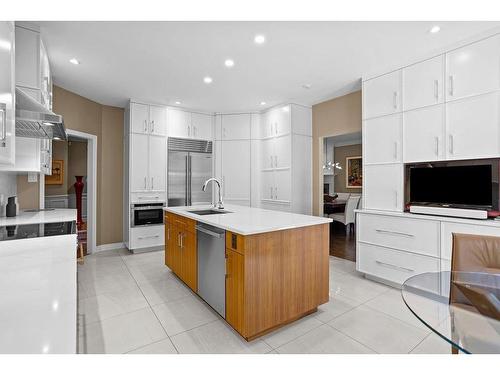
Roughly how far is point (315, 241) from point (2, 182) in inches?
123

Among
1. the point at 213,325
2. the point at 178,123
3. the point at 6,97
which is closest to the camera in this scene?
the point at 6,97

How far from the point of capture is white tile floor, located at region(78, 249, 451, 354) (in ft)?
6.09

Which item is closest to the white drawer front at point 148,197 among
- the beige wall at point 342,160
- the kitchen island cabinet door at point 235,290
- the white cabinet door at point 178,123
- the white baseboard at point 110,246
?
the white baseboard at point 110,246

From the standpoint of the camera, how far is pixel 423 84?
276cm

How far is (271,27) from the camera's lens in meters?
2.33

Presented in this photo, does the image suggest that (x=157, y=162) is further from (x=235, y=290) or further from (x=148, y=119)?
(x=235, y=290)

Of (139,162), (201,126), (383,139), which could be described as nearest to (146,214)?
(139,162)

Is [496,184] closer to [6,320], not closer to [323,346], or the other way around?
[323,346]

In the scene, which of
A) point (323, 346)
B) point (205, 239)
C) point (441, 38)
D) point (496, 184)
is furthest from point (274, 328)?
point (441, 38)

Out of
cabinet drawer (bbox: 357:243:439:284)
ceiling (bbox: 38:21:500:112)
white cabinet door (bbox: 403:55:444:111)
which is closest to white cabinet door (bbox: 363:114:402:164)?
white cabinet door (bbox: 403:55:444:111)

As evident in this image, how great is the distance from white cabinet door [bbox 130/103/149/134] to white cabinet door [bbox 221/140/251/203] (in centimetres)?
151

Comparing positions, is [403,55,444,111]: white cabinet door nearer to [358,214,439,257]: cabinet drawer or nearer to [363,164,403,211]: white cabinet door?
[363,164,403,211]: white cabinet door

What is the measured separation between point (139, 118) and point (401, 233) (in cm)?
431

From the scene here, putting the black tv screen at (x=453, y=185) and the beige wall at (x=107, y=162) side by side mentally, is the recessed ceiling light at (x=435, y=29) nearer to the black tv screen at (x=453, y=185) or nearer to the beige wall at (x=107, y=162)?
the black tv screen at (x=453, y=185)
